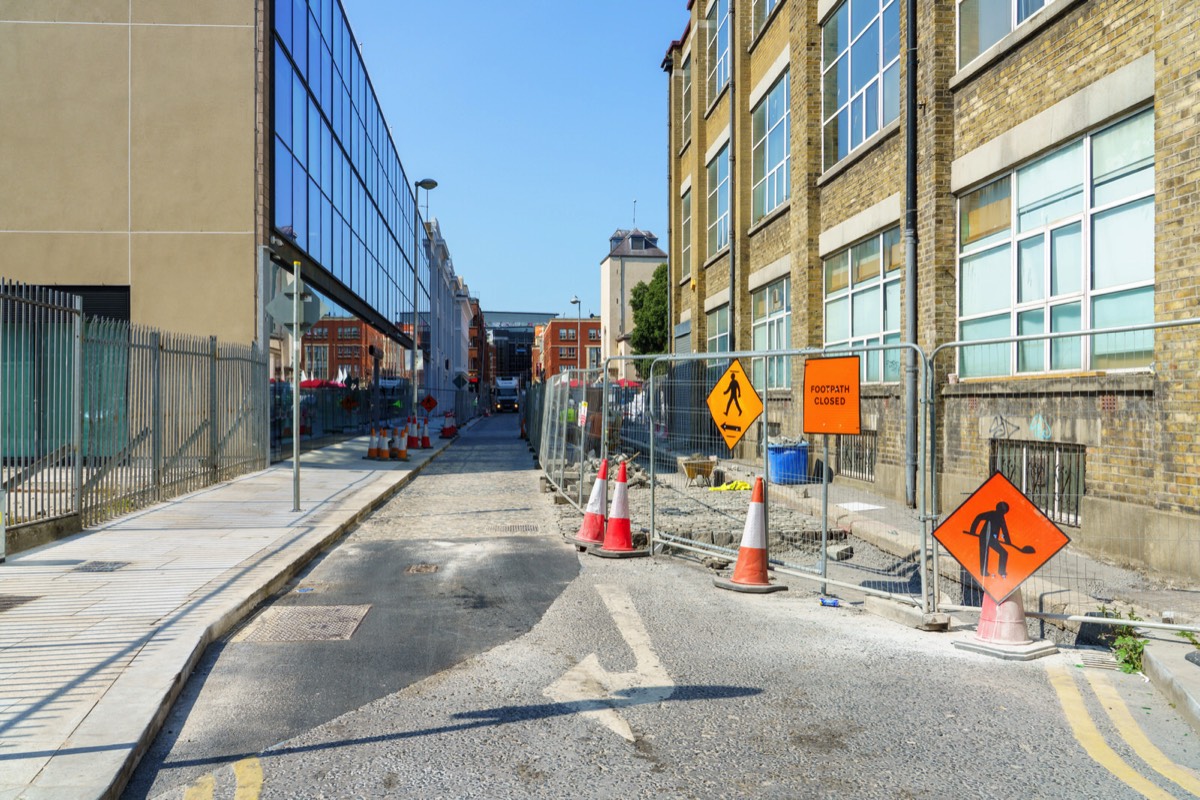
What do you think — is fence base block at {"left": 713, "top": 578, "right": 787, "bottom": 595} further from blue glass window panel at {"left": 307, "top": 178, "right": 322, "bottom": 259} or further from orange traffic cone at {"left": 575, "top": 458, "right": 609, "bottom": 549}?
blue glass window panel at {"left": 307, "top": 178, "right": 322, "bottom": 259}

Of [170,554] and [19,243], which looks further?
[19,243]

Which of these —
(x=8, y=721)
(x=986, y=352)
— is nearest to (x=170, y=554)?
(x=8, y=721)

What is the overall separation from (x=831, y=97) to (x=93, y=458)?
1314 centimetres

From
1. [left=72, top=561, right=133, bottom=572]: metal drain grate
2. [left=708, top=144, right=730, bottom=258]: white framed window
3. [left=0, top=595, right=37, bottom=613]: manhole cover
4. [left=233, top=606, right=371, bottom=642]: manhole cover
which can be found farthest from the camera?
[left=708, top=144, right=730, bottom=258]: white framed window

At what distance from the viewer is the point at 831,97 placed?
56.2 ft

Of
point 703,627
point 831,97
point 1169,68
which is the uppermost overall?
point 831,97

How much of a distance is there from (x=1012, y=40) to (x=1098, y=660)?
759 cm

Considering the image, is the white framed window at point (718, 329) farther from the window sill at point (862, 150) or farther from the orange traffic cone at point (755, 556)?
the orange traffic cone at point (755, 556)

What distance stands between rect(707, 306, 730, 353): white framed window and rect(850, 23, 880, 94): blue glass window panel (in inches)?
326

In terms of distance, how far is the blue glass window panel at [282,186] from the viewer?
20.8 m

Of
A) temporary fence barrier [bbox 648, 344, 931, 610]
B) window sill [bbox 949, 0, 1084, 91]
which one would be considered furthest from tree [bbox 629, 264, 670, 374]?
temporary fence barrier [bbox 648, 344, 931, 610]

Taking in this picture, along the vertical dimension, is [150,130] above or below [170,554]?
above

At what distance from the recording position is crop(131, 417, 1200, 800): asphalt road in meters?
4.01

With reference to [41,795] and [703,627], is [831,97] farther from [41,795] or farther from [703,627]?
[41,795]
